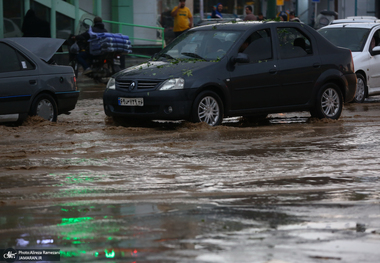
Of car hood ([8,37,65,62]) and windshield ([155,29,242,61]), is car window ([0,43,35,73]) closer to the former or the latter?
car hood ([8,37,65,62])

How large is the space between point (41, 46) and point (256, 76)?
3.38m

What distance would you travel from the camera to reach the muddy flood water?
479 centimetres

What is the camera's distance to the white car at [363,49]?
16031mm

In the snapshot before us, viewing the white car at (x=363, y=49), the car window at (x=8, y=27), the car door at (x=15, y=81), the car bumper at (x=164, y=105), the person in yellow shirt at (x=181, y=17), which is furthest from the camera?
the person in yellow shirt at (x=181, y=17)

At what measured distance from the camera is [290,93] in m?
11.8

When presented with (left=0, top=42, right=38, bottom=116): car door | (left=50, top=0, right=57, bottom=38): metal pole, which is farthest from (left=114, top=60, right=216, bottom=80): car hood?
(left=50, top=0, right=57, bottom=38): metal pole

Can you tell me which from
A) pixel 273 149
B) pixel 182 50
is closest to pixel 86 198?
pixel 273 149

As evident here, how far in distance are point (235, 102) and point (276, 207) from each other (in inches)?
212

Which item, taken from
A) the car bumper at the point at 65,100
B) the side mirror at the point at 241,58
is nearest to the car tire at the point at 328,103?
the side mirror at the point at 241,58

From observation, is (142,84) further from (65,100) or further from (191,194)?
(191,194)

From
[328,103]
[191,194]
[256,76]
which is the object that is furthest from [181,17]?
[191,194]

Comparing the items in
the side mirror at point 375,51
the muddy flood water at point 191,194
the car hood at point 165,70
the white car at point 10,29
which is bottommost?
the muddy flood water at point 191,194

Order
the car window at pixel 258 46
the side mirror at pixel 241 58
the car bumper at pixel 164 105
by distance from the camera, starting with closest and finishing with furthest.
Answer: the car bumper at pixel 164 105 → the side mirror at pixel 241 58 → the car window at pixel 258 46

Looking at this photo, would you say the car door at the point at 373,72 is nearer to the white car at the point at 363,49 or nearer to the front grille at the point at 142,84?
the white car at the point at 363,49
